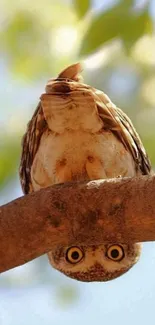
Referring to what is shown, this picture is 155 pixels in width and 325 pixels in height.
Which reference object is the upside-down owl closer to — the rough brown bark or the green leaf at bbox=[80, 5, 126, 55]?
the green leaf at bbox=[80, 5, 126, 55]

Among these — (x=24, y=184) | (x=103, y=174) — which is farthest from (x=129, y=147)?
(x=24, y=184)

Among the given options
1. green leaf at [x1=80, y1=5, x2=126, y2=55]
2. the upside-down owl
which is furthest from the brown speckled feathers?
green leaf at [x1=80, y1=5, x2=126, y2=55]

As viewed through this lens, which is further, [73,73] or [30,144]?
[30,144]

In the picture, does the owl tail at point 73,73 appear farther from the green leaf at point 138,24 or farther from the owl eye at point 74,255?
the owl eye at point 74,255

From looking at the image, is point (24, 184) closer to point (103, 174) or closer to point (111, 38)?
point (103, 174)

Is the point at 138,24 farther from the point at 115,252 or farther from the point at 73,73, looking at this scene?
the point at 115,252

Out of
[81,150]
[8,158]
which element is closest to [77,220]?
[81,150]

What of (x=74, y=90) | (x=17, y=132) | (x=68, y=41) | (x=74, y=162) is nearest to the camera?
(x=74, y=90)
